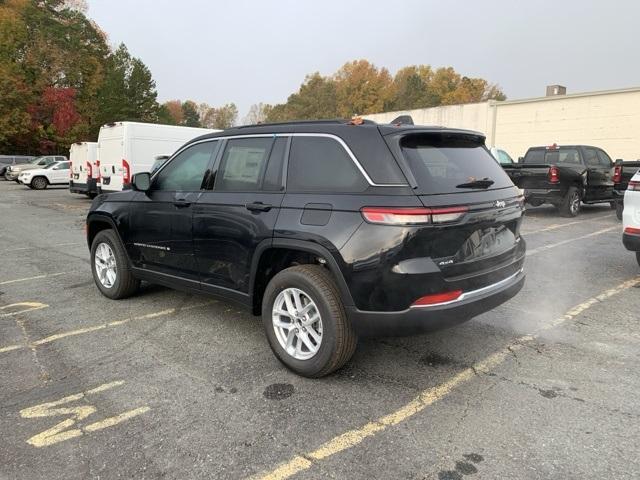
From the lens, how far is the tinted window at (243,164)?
4.03 m

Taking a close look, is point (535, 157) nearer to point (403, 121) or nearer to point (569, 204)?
point (569, 204)

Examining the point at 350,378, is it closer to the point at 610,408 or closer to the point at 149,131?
the point at 610,408

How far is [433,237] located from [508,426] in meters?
1.19

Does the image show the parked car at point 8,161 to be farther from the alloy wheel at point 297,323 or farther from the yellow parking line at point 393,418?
the yellow parking line at point 393,418

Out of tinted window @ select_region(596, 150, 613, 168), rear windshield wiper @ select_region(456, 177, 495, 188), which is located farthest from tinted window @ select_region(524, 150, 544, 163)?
rear windshield wiper @ select_region(456, 177, 495, 188)

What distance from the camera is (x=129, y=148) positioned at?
15.1 m

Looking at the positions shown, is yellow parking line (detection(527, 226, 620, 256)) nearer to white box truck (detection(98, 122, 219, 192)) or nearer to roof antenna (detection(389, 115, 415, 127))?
roof antenna (detection(389, 115, 415, 127))

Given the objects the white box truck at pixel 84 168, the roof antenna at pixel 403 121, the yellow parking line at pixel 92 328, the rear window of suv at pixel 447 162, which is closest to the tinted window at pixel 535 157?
the rear window of suv at pixel 447 162

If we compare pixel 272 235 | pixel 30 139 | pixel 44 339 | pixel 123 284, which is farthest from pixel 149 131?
pixel 30 139

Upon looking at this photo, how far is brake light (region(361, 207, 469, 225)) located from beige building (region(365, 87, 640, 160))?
27.6 metres

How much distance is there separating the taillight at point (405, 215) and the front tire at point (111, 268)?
127 inches

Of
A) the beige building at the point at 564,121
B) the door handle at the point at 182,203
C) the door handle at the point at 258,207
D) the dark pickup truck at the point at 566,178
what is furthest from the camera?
the beige building at the point at 564,121

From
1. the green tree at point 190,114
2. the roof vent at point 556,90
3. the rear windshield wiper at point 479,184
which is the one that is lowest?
the rear windshield wiper at point 479,184

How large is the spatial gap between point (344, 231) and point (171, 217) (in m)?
2.07
